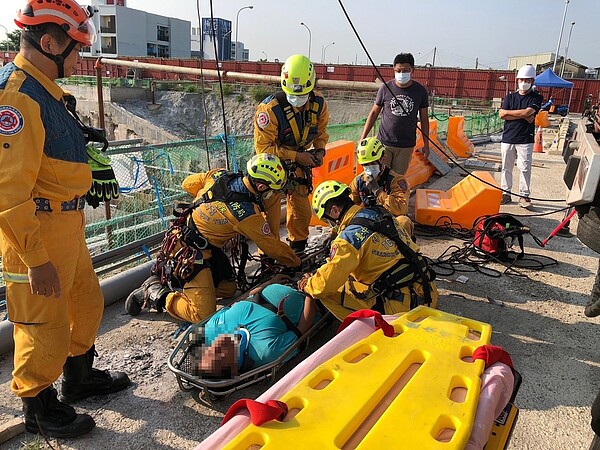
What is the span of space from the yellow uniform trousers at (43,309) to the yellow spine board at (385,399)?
1.46m

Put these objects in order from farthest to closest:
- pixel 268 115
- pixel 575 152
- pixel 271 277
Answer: pixel 268 115
pixel 271 277
pixel 575 152

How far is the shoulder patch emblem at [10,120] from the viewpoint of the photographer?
2102mm

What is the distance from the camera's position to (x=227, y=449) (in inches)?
56.7

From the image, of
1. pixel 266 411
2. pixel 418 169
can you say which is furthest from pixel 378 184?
pixel 418 169

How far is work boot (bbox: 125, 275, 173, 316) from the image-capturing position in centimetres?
390

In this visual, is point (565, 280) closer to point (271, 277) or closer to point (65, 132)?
point (271, 277)

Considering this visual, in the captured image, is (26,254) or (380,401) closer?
(380,401)

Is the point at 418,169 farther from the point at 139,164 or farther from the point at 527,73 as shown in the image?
the point at 139,164

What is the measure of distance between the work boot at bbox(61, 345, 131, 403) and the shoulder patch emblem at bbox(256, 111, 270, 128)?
2.72 meters

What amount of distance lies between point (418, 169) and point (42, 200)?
774cm

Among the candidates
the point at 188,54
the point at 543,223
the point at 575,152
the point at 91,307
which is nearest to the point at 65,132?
the point at 91,307

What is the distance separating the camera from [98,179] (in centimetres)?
277

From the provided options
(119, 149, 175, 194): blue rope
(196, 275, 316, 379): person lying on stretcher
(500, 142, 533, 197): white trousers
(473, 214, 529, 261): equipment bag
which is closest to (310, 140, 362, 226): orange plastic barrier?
(119, 149, 175, 194): blue rope

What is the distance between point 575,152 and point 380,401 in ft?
6.66
